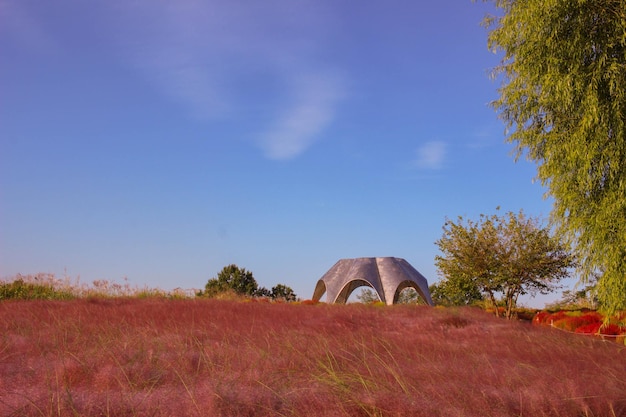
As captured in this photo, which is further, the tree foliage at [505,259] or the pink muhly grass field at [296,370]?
the tree foliage at [505,259]

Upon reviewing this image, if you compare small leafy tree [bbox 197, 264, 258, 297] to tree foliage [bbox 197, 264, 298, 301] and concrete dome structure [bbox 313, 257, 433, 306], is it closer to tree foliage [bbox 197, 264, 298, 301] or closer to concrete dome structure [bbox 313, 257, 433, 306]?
tree foliage [bbox 197, 264, 298, 301]

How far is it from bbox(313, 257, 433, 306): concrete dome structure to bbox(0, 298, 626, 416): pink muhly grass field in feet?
66.9

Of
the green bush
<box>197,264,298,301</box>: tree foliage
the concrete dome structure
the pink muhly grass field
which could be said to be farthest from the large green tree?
<box>197,264,298,301</box>: tree foliage

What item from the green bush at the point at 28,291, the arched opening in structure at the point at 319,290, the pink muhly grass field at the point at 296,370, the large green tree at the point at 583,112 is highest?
the large green tree at the point at 583,112

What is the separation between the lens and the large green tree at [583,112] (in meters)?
13.1

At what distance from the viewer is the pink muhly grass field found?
11.6 ft

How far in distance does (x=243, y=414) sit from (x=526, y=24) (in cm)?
1399

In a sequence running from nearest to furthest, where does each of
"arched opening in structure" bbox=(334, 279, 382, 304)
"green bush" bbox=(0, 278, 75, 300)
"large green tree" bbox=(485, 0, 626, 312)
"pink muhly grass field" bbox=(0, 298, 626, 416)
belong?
"pink muhly grass field" bbox=(0, 298, 626, 416)
"large green tree" bbox=(485, 0, 626, 312)
"green bush" bbox=(0, 278, 75, 300)
"arched opening in structure" bbox=(334, 279, 382, 304)

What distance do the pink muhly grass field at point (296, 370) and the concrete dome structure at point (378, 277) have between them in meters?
20.4

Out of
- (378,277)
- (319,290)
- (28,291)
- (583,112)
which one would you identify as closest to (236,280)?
(319,290)

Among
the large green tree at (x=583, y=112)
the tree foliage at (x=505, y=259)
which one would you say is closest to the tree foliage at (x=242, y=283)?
the tree foliage at (x=505, y=259)

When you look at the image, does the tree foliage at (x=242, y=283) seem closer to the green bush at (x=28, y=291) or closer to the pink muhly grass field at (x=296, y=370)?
the green bush at (x=28, y=291)

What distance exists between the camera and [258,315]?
9406 mm

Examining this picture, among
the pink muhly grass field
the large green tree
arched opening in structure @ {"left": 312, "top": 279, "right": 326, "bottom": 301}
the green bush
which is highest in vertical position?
the large green tree
